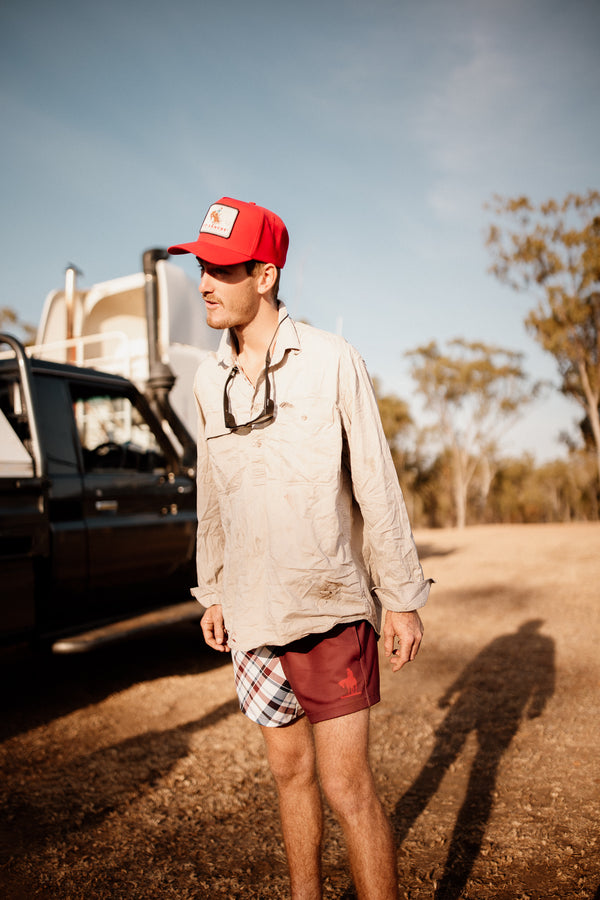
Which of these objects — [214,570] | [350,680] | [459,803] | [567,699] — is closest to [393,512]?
[350,680]

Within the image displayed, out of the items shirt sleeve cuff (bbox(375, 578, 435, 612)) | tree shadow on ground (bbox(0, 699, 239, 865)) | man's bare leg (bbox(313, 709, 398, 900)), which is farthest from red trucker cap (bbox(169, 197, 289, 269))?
tree shadow on ground (bbox(0, 699, 239, 865))

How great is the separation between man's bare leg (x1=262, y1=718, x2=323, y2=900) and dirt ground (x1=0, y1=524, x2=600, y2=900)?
22.8 inches

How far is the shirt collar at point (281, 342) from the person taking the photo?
1898 mm

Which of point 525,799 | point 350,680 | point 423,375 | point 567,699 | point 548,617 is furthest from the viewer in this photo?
point 423,375

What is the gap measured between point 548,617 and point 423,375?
2441 cm

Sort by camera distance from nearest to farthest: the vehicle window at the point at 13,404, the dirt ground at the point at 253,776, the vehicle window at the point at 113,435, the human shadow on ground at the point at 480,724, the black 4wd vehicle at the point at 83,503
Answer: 1. the dirt ground at the point at 253,776
2. the human shadow on ground at the point at 480,724
3. the black 4wd vehicle at the point at 83,503
4. the vehicle window at the point at 13,404
5. the vehicle window at the point at 113,435

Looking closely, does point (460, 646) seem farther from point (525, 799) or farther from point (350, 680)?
point (350, 680)


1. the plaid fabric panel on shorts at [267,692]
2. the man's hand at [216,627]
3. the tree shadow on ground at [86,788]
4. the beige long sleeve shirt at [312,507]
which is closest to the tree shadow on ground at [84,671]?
the tree shadow on ground at [86,788]

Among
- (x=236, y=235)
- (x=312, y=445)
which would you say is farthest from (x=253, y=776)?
(x=236, y=235)

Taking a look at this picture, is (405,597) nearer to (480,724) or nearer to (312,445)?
(312,445)

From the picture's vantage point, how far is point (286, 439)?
1.85 metres

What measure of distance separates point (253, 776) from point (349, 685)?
189cm

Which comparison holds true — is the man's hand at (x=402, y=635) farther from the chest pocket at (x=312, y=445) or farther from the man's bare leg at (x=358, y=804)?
the chest pocket at (x=312, y=445)

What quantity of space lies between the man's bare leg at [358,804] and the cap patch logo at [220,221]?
134cm
